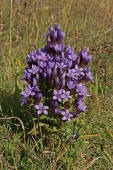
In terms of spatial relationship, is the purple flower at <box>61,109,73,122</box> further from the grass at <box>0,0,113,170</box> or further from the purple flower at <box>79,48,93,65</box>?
the purple flower at <box>79,48,93,65</box>

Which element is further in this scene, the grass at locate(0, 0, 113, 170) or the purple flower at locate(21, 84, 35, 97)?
the grass at locate(0, 0, 113, 170)

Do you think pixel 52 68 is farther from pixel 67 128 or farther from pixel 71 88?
pixel 67 128

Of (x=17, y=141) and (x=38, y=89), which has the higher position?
(x=38, y=89)

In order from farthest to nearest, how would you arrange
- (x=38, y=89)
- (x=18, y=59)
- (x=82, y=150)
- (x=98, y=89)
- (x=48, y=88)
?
(x=18, y=59) → (x=98, y=89) → (x=82, y=150) → (x=48, y=88) → (x=38, y=89)

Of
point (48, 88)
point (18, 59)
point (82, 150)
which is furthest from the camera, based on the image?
point (18, 59)

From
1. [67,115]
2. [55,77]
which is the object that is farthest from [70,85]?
[67,115]

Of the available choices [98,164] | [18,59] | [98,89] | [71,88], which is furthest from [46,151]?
[18,59]

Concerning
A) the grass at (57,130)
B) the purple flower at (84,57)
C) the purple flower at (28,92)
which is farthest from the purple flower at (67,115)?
the purple flower at (84,57)

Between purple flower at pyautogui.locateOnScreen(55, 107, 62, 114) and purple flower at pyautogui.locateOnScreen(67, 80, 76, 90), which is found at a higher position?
purple flower at pyautogui.locateOnScreen(67, 80, 76, 90)

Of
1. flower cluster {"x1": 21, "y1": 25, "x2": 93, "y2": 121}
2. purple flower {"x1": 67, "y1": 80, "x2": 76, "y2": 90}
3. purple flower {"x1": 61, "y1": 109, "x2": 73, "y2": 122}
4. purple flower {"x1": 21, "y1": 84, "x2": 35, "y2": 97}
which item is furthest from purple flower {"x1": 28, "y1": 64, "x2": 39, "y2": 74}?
purple flower {"x1": 61, "y1": 109, "x2": 73, "y2": 122}
